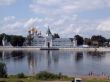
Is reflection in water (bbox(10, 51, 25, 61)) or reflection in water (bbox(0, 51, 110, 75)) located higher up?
reflection in water (bbox(10, 51, 25, 61))

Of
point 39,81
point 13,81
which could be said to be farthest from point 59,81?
point 13,81

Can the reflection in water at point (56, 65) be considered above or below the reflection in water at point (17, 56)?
below

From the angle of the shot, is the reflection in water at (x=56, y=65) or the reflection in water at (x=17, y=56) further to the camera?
the reflection in water at (x=17, y=56)

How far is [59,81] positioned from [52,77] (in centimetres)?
383

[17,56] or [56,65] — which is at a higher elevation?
[17,56]

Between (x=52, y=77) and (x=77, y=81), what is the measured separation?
46.0 ft

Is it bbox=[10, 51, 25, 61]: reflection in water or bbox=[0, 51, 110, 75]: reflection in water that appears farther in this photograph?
bbox=[10, 51, 25, 61]: reflection in water

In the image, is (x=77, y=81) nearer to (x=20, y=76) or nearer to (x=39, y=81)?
(x=39, y=81)

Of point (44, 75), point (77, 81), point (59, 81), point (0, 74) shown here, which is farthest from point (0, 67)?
point (77, 81)

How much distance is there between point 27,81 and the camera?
35938 mm

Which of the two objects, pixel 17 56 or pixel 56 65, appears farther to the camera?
pixel 17 56

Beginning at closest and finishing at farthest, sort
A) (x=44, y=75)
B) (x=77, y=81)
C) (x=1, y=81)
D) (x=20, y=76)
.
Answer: (x=77, y=81) < (x=1, y=81) < (x=44, y=75) < (x=20, y=76)

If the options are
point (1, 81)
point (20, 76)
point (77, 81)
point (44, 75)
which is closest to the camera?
point (77, 81)

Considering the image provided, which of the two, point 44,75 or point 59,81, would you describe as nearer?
point 59,81
